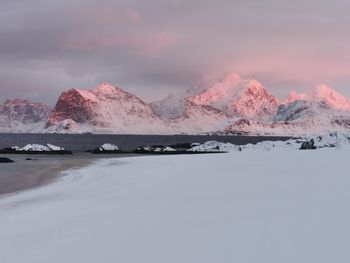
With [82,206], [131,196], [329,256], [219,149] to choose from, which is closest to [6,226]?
[82,206]

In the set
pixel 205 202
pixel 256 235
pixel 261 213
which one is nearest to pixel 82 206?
pixel 205 202

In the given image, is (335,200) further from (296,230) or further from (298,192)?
(296,230)

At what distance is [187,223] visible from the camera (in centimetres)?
1136

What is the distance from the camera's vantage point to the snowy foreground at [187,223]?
29.1 ft

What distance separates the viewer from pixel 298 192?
15.2 metres

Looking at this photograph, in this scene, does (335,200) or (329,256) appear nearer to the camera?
→ (329,256)

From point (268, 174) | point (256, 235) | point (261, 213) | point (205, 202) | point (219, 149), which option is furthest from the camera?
point (219, 149)

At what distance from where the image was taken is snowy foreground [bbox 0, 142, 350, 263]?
8.88 m

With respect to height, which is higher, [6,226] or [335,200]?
[335,200]

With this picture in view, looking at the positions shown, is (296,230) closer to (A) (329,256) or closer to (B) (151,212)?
(A) (329,256)

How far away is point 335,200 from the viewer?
13.1 meters

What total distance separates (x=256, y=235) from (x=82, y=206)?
6803 mm

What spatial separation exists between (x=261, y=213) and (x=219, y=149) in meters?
65.3

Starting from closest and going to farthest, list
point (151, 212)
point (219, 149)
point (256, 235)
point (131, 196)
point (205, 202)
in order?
point (256, 235) → point (151, 212) → point (205, 202) → point (131, 196) → point (219, 149)
